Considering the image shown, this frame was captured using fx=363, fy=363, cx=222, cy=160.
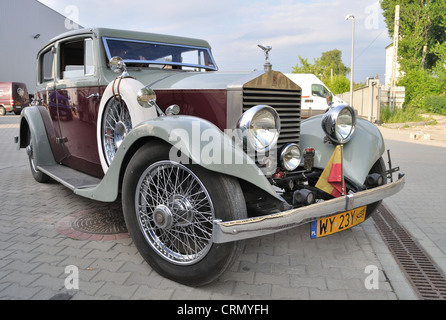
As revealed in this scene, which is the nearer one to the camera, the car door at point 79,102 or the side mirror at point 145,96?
the side mirror at point 145,96

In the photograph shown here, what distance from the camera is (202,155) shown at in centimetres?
220

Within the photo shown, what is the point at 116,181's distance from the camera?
284 centimetres

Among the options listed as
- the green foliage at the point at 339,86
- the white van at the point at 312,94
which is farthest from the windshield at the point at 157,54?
the green foliage at the point at 339,86

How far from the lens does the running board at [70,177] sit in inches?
139

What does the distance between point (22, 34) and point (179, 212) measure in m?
30.0

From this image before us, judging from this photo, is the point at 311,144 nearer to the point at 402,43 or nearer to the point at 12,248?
the point at 12,248

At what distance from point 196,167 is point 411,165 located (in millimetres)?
6105

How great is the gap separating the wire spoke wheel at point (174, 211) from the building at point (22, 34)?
2780 centimetres

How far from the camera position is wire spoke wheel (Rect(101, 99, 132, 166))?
3.28 metres

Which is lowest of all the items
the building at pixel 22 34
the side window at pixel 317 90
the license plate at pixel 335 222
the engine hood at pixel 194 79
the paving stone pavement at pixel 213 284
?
the paving stone pavement at pixel 213 284

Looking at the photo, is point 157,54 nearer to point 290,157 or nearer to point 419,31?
point 290,157

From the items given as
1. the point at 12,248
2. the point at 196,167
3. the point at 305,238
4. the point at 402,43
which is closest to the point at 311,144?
the point at 305,238
